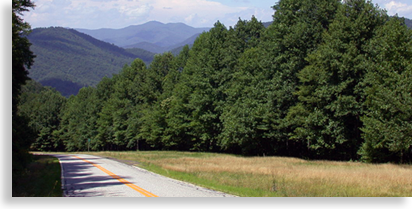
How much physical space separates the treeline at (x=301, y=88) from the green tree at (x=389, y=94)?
0.08 metres

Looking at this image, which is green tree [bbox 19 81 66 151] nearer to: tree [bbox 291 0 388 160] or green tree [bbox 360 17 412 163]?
tree [bbox 291 0 388 160]

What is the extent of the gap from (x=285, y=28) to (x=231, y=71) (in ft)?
40.5

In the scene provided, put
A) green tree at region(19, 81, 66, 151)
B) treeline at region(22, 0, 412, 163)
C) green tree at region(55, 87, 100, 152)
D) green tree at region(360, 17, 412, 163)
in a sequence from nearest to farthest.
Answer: green tree at region(360, 17, 412, 163)
treeline at region(22, 0, 412, 163)
green tree at region(55, 87, 100, 152)
green tree at region(19, 81, 66, 151)

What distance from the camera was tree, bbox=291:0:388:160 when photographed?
3092 cm

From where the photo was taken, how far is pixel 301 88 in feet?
114

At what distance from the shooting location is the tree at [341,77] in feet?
101

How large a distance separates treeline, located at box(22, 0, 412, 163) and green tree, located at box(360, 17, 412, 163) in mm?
80

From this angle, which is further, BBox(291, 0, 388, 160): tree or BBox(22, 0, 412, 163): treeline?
BBox(291, 0, 388, 160): tree

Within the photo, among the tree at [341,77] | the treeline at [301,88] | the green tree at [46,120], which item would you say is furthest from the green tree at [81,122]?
the tree at [341,77]

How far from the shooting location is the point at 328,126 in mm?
32156

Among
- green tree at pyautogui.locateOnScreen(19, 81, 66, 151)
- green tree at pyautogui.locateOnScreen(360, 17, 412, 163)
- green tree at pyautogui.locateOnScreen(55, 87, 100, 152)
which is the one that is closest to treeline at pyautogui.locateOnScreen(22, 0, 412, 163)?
green tree at pyautogui.locateOnScreen(360, 17, 412, 163)

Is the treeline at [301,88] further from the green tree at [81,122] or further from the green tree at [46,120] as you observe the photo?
the green tree at [46,120]
